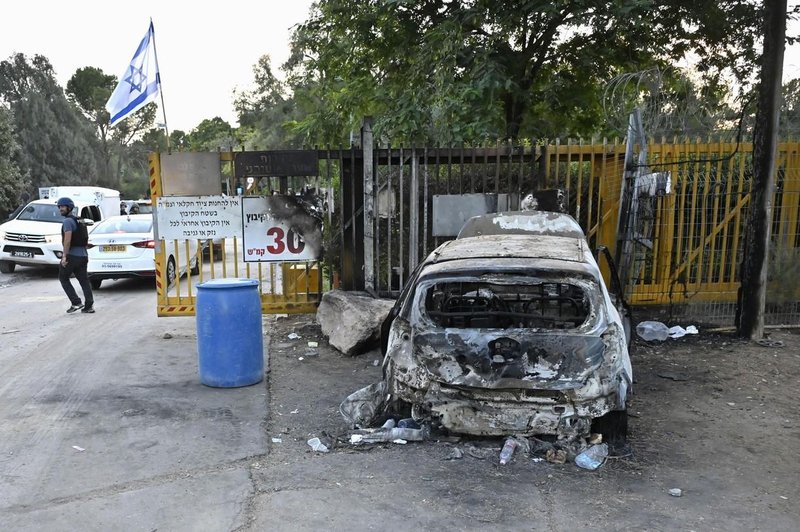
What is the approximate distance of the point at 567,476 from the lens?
3.85 m

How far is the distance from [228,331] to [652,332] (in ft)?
16.0

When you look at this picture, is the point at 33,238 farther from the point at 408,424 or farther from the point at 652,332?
the point at 652,332

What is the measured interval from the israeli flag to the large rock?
4.22 m

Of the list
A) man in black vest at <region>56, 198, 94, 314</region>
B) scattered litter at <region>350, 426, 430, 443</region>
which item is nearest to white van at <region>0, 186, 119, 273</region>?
man in black vest at <region>56, 198, 94, 314</region>

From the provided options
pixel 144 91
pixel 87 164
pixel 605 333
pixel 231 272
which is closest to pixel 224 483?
pixel 605 333

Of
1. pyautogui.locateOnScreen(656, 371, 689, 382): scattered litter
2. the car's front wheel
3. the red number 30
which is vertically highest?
the red number 30

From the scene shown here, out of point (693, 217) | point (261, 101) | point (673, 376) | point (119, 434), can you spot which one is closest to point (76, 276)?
point (119, 434)

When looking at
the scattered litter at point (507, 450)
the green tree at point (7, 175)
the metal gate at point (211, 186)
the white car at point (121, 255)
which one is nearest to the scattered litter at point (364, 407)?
the scattered litter at point (507, 450)

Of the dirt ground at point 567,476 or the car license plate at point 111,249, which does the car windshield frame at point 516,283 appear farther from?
the car license plate at point 111,249

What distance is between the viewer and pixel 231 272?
1420 cm

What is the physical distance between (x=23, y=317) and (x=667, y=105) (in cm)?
953

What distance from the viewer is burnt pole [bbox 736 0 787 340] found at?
6.66m

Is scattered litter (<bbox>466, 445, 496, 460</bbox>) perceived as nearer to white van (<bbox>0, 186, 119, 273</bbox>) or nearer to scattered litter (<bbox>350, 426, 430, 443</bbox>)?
scattered litter (<bbox>350, 426, 430, 443</bbox>)

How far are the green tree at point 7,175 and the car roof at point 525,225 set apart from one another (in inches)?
991
